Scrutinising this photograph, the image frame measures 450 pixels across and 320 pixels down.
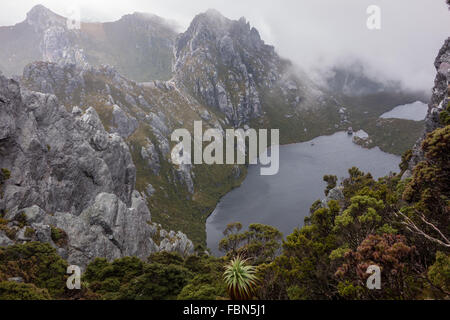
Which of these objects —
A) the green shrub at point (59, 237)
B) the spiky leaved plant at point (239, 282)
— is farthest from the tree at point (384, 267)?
the green shrub at point (59, 237)

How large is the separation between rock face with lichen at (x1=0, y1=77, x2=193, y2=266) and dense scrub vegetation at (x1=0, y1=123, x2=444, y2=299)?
14187mm

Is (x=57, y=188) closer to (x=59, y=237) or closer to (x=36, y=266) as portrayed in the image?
(x=59, y=237)

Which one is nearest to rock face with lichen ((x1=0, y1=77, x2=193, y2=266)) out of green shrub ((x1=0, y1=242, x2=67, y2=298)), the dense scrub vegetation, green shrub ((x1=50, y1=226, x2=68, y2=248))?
green shrub ((x1=50, y1=226, x2=68, y2=248))

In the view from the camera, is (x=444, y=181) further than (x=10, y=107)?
No

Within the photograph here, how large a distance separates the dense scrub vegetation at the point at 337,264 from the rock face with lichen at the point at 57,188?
14.2 m

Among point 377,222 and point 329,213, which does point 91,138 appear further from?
point 377,222

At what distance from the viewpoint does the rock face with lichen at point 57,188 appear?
170ft

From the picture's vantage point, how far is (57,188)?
222 ft

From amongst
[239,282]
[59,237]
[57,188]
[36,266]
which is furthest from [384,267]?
[57,188]

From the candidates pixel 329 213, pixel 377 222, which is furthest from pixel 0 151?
pixel 377 222

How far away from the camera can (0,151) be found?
55.6 meters
